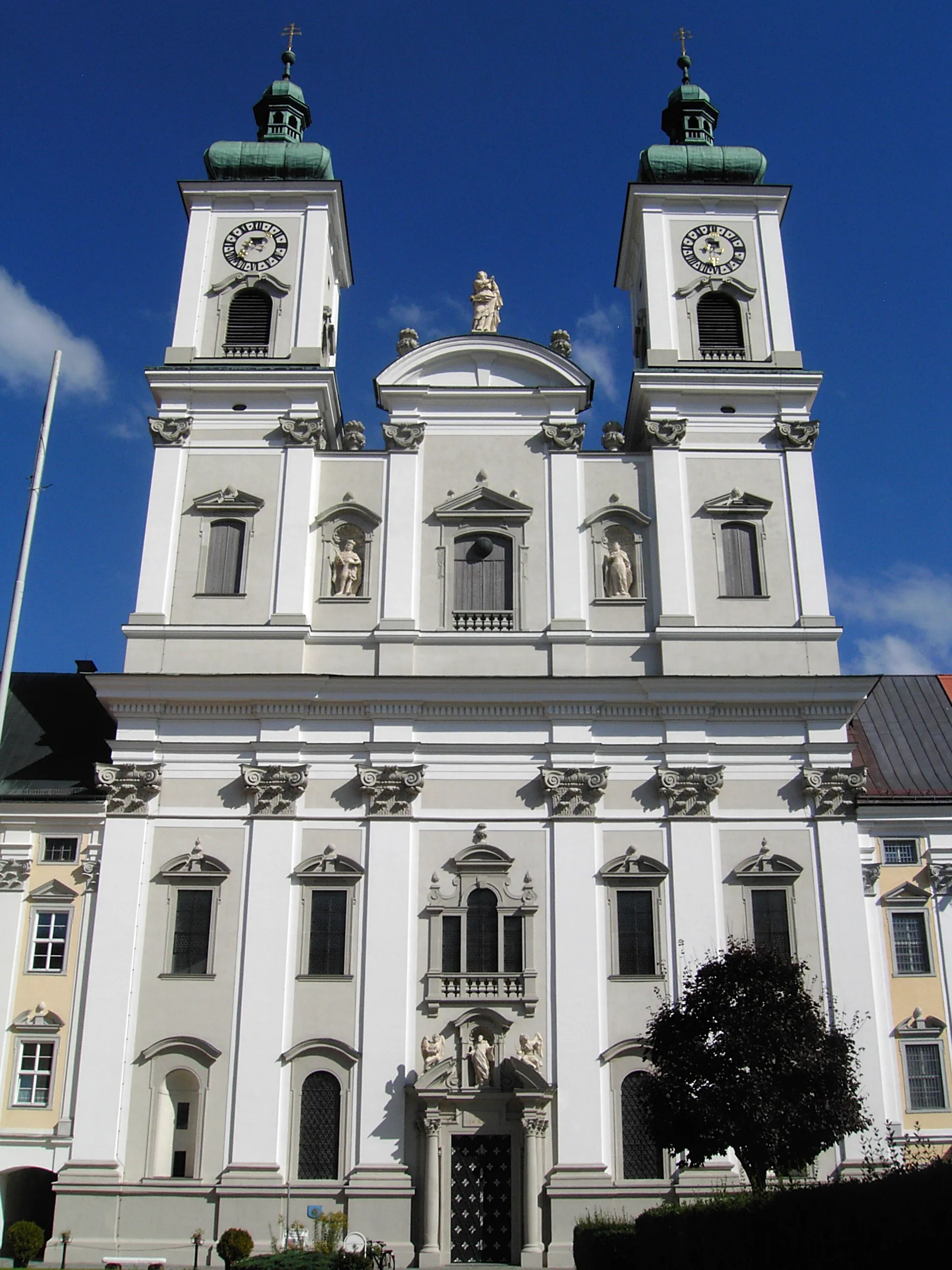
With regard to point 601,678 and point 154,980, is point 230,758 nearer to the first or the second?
point 154,980

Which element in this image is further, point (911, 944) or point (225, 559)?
point (225, 559)

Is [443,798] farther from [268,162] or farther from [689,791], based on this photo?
[268,162]

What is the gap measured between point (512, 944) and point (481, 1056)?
2329 millimetres

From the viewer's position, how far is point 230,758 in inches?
1079

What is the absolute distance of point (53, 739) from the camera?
2975cm

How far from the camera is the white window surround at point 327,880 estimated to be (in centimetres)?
2594

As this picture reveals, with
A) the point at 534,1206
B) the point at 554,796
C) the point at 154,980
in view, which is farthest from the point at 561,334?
the point at 534,1206

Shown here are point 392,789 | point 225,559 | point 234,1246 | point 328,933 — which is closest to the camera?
point 234,1246

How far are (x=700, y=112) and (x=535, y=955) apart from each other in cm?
2468

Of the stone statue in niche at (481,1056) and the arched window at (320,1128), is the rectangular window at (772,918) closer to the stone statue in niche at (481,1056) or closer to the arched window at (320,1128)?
the stone statue in niche at (481,1056)

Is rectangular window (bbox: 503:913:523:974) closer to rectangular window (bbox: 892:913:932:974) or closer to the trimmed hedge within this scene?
the trimmed hedge

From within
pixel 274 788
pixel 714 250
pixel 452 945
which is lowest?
pixel 452 945

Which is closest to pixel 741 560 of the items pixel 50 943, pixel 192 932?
pixel 192 932

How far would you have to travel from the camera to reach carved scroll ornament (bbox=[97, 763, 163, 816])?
26.8m
